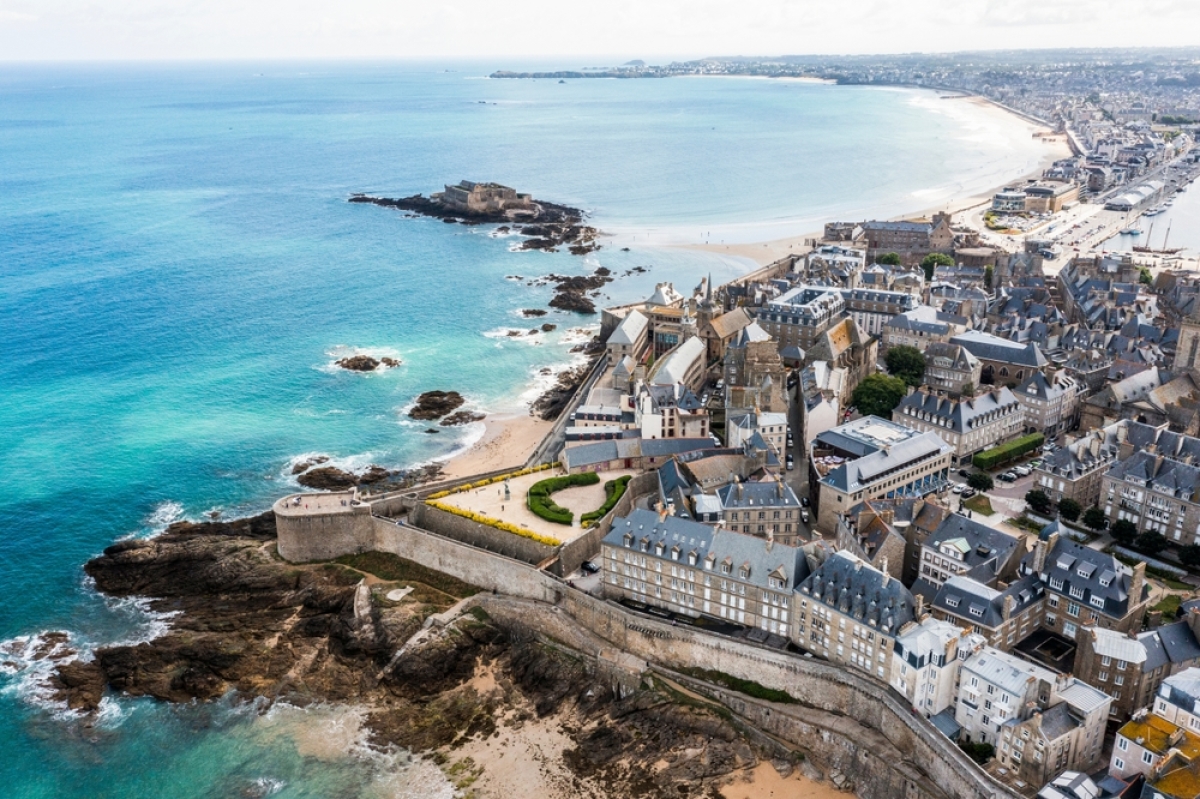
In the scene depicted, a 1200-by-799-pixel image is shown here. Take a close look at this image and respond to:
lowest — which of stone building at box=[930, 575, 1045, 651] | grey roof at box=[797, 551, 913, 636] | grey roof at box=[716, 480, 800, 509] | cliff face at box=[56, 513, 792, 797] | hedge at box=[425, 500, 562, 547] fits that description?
cliff face at box=[56, 513, 792, 797]

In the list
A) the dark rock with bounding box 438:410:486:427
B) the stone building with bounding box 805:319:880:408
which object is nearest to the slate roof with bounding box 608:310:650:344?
the dark rock with bounding box 438:410:486:427

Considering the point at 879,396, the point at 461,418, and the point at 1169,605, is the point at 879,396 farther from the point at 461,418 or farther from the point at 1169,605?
the point at 461,418

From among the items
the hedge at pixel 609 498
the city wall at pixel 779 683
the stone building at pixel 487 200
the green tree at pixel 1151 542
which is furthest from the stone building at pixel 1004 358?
the stone building at pixel 487 200

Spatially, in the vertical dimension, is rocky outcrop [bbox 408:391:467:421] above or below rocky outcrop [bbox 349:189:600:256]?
below

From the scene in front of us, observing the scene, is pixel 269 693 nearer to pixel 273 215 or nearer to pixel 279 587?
pixel 279 587

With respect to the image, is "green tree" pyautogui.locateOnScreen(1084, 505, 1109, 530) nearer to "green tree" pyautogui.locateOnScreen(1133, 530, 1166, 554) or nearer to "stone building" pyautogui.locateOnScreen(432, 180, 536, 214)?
"green tree" pyautogui.locateOnScreen(1133, 530, 1166, 554)

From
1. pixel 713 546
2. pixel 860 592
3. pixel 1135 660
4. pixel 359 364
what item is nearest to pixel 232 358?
pixel 359 364
